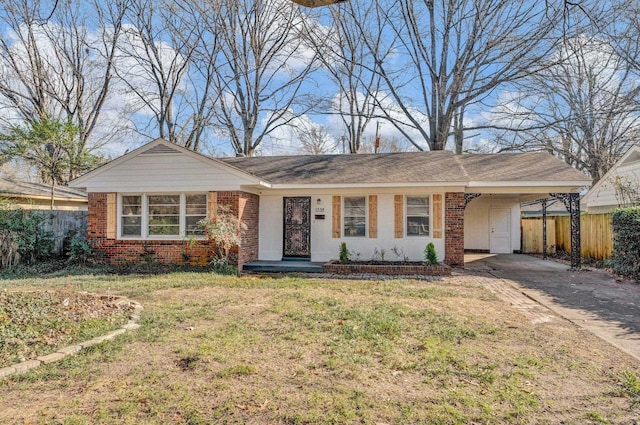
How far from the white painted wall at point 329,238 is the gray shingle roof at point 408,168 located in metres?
0.58

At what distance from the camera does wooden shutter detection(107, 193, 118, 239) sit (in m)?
11.6

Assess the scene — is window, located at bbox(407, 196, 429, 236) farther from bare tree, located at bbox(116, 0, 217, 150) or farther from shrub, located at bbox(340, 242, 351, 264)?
bare tree, located at bbox(116, 0, 217, 150)

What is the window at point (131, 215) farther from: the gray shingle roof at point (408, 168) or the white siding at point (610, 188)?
the white siding at point (610, 188)

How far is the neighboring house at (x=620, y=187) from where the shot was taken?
41.5 ft

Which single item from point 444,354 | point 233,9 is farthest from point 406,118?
point 444,354

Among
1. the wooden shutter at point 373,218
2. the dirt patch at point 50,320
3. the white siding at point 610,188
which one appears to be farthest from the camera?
the white siding at point 610,188

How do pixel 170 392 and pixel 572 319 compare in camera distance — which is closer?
pixel 170 392

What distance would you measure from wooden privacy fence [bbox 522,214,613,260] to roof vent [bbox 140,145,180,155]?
13314mm

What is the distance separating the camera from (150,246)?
454 inches

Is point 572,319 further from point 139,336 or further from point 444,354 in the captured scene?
point 139,336

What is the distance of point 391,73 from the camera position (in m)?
20.2

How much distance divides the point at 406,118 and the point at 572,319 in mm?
16343

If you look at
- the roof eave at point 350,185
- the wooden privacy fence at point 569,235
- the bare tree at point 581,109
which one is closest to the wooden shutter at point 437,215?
the roof eave at point 350,185

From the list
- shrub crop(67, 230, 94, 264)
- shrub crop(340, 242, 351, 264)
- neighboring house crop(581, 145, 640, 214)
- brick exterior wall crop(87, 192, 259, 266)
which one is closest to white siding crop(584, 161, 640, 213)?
neighboring house crop(581, 145, 640, 214)
